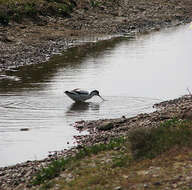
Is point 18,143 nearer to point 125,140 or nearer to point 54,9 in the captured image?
point 125,140

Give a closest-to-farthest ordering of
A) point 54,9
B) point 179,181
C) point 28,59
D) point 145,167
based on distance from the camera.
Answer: point 179,181
point 145,167
point 28,59
point 54,9

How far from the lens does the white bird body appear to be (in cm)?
3111

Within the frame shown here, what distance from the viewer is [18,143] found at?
76.2 feet

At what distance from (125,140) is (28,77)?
20107 millimetres

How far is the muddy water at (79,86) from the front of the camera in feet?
79.3

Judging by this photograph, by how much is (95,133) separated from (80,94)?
25.4 ft

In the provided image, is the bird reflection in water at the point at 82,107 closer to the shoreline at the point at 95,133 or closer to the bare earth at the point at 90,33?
the shoreline at the point at 95,133

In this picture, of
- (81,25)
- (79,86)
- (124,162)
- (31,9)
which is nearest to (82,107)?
(79,86)

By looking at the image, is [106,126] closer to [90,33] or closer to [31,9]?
[90,33]

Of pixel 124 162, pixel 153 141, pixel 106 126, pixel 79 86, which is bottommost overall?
pixel 79 86

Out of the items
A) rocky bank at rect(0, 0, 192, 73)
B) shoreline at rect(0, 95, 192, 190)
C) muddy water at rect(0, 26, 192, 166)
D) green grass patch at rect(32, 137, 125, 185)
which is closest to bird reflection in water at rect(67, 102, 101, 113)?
muddy water at rect(0, 26, 192, 166)

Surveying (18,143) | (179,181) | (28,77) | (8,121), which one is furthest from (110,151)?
(28,77)

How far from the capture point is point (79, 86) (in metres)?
35.8

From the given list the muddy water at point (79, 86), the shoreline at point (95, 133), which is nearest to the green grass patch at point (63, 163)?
the shoreline at point (95, 133)
